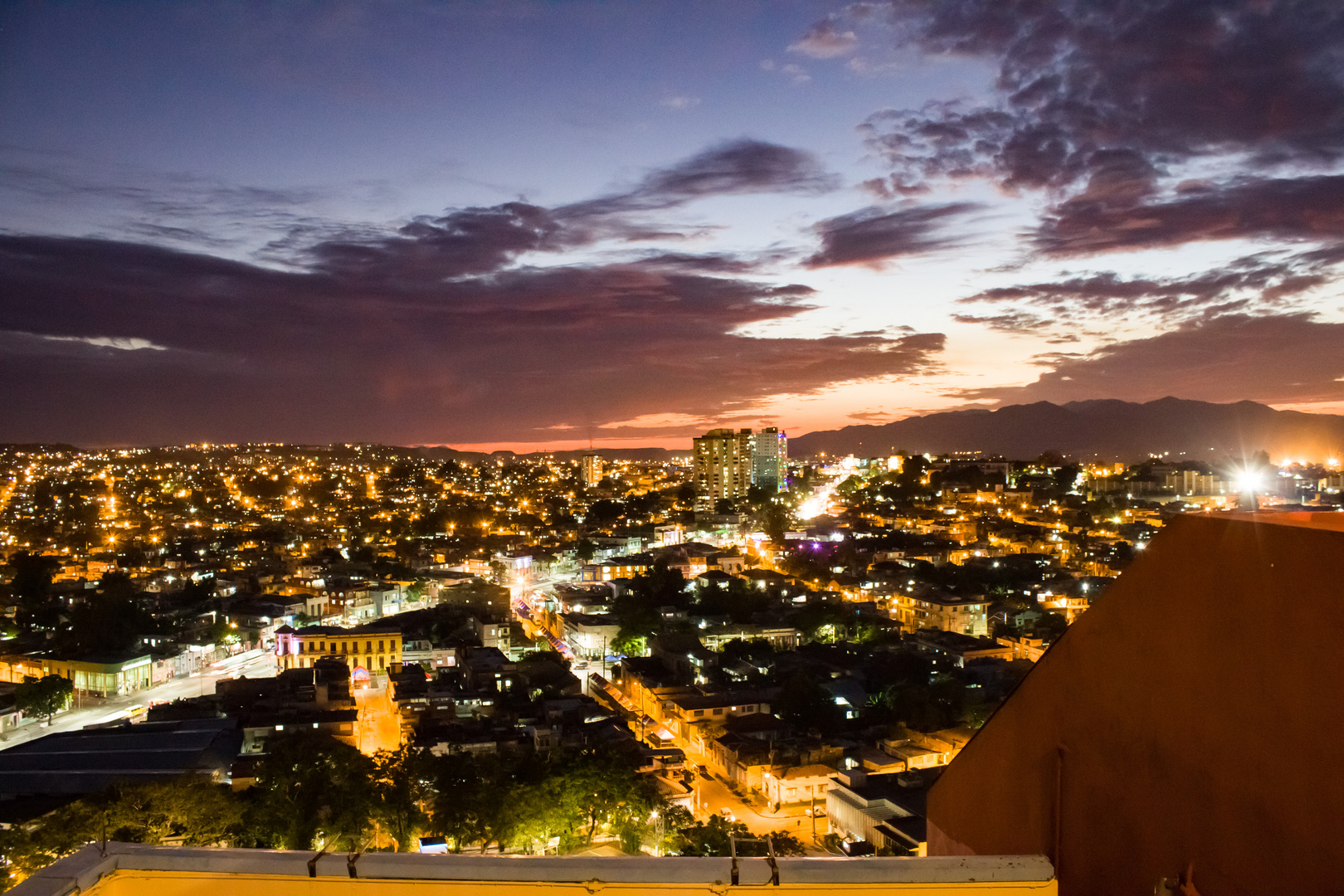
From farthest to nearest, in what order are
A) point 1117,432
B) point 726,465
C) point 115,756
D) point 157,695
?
point 1117,432 → point 726,465 → point 157,695 → point 115,756

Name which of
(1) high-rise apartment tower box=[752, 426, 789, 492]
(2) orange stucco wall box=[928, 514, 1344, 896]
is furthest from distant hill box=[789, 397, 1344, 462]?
(2) orange stucco wall box=[928, 514, 1344, 896]

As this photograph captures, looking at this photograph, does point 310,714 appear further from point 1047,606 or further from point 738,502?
point 738,502

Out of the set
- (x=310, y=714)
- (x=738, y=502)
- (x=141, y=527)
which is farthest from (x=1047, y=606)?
(x=141, y=527)

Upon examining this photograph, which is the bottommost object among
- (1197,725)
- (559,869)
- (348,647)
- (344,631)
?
(348,647)

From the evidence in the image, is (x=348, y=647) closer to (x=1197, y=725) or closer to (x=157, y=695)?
(x=157, y=695)

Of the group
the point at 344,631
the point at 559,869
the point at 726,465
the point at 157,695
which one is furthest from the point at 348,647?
the point at 726,465

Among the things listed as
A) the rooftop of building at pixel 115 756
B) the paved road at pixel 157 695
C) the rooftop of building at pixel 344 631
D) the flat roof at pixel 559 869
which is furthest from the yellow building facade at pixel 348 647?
the flat roof at pixel 559 869

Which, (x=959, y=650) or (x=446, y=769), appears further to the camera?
(x=959, y=650)

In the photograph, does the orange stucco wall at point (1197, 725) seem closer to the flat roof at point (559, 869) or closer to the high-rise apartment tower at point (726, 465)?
the flat roof at point (559, 869)

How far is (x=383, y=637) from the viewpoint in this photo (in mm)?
12703

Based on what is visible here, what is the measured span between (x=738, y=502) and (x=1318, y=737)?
3695cm

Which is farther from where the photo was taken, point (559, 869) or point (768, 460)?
point (768, 460)

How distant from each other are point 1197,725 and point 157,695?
1337 cm

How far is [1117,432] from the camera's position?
3206 inches
